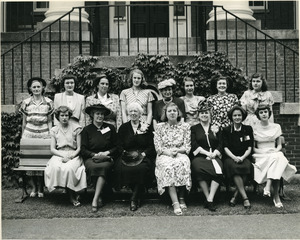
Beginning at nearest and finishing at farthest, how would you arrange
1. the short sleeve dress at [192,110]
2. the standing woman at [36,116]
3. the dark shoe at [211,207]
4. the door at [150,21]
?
the dark shoe at [211,207], the standing woman at [36,116], the short sleeve dress at [192,110], the door at [150,21]

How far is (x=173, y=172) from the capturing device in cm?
695

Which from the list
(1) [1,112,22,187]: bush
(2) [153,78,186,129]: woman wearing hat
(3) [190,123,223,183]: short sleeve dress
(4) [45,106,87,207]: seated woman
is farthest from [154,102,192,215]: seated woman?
(1) [1,112,22,187]: bush

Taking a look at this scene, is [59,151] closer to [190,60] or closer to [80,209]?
[80,209]

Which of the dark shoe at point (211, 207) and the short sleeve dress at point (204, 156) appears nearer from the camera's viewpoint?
the dark shoe at point (211, 207)

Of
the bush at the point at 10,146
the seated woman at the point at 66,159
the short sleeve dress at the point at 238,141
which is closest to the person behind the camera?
the seated woman at the point at 66,159

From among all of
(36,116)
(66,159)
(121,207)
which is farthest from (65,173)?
(36,116)

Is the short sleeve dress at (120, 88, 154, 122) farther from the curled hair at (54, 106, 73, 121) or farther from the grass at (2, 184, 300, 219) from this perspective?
the grass at (2, 184, 300, 219)

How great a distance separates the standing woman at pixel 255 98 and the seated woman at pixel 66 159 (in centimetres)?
273

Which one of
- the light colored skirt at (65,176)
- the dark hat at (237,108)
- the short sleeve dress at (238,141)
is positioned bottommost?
the light colored skirt at (65,176)

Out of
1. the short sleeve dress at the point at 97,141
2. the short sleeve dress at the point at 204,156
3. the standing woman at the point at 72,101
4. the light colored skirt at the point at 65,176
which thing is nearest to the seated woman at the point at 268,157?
the short sleeve dress at the point at 204,156

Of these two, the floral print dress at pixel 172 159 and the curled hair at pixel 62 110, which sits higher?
the curled hair at pixel 62 110

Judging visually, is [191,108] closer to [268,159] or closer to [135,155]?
[135,155]

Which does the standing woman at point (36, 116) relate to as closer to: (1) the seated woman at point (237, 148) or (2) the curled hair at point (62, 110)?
(2) the curled hair at point (62, 110)

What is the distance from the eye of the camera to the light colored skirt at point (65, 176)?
23.5ft
